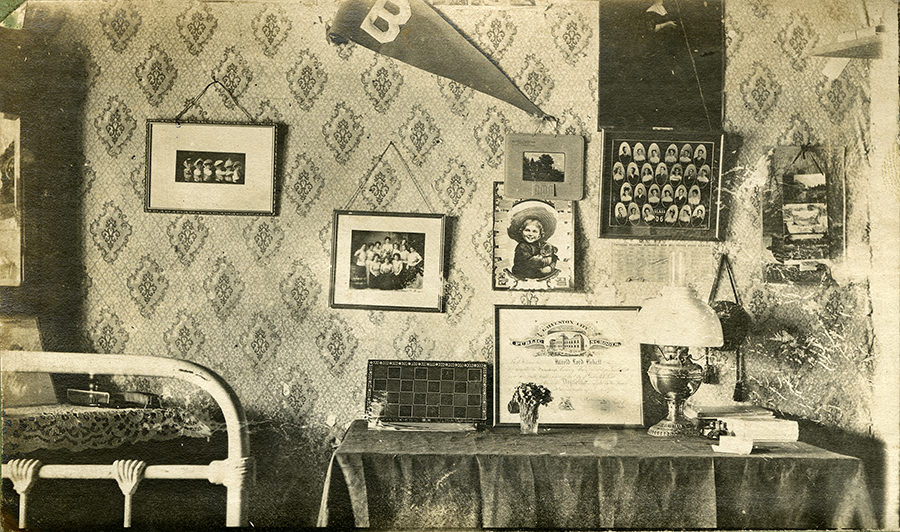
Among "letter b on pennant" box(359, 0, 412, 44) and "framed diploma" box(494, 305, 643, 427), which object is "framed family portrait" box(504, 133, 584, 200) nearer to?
"framed diploma" box(494, 305, 643, 427)

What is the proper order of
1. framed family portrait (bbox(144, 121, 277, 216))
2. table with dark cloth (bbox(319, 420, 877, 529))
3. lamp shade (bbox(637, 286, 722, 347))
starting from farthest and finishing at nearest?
framed family portrait (bbox(144, 121, 277, 216)) → lamp shade (bbox(637, 286, 722, 347)) → table with dark cloth (bbox(319, 420, 877, 529))

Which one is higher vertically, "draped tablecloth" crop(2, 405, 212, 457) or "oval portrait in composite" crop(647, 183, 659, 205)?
"oval portrait in composite" crop(647, 183, 659, 205)

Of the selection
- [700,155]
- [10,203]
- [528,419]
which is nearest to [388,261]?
[528,419]

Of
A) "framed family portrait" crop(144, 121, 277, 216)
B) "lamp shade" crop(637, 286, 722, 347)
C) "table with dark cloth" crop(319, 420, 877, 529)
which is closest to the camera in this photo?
"table with dark cloth" crop(319, 420, 877, 529)

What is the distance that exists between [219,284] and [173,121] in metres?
0.70

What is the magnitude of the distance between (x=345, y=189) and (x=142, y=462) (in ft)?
4.47

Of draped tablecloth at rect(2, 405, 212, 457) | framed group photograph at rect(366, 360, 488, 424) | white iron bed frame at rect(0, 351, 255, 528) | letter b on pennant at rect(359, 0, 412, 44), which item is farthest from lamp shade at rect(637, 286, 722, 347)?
draped tablecloth at rect(2, 405, 212, 457)

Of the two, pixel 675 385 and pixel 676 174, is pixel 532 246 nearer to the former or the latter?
pixel 676 174

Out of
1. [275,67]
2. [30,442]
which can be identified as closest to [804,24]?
[275,67]

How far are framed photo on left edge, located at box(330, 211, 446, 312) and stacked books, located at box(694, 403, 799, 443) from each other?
46.5 inches

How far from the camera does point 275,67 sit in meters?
2.67

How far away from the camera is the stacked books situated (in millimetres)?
2434

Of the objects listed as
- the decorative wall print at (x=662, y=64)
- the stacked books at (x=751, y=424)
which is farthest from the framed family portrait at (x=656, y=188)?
the stacked books at (x=751, y=424)

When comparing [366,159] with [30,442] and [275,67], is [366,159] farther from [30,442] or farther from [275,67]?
[30,442]
